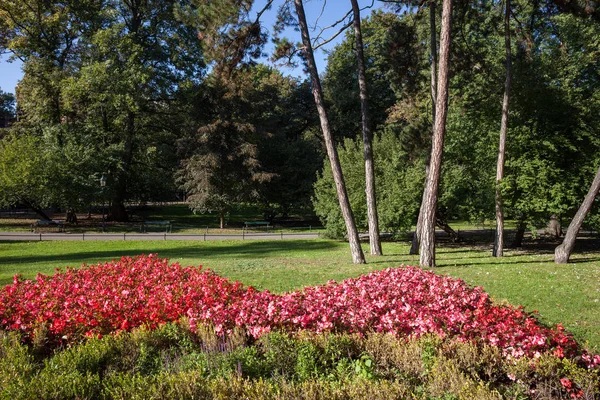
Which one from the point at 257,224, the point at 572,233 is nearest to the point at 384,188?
the point at 572,233

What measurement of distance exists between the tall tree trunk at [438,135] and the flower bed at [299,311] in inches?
188

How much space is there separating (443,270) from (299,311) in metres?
7.63

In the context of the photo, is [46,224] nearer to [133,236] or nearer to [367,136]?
[133,236]

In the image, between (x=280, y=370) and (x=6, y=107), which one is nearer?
(x=280, y=370)

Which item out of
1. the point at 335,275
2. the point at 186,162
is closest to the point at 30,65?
the point at 186,162

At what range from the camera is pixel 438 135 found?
11.7m

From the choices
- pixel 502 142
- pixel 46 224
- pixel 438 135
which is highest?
pixel 502 142

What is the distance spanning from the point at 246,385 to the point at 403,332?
8.19 feet

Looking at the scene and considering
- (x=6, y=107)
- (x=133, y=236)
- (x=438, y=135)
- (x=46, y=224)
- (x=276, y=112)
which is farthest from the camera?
(x=6, y=107)

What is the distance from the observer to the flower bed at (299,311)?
492 cm

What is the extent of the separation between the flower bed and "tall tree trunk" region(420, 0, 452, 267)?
4.77 m

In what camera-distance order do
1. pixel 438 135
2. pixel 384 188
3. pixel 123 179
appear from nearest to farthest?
pixel 438 135 → pixel 384 188 → pixel 123 179

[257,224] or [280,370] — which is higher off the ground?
[257,224]

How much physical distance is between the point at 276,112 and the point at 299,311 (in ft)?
122
